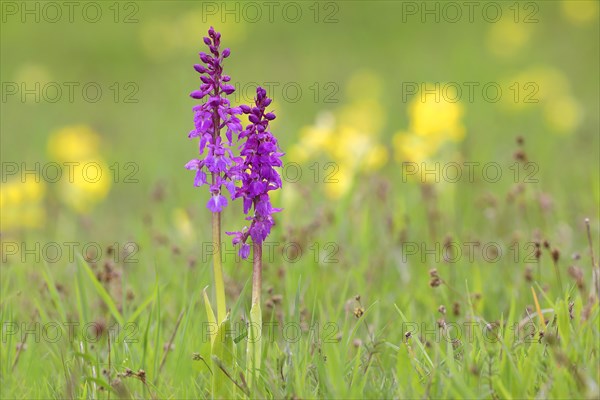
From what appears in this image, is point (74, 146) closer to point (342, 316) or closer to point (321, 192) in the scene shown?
point (321, 192)

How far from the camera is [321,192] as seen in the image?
19.2 feet

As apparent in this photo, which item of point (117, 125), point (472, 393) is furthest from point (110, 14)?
point (472, 393)

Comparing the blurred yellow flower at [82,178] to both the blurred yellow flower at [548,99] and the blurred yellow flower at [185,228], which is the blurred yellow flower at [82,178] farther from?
the blurred yellow flower at [548,99]

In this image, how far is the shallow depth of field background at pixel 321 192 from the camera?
277 centimetres

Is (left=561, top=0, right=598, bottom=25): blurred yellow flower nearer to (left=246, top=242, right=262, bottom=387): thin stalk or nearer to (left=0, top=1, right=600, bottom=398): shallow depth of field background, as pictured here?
(left=0, top=1, right=600, bottom=398): shallow depth of field background

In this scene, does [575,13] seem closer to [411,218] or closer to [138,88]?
[138,88]

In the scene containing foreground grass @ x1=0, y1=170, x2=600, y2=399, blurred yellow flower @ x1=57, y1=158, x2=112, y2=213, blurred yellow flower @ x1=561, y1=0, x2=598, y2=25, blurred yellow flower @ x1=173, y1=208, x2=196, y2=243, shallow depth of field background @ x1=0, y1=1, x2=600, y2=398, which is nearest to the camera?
foreground grass @ x1=0, y1=170, x2=600, y2=399

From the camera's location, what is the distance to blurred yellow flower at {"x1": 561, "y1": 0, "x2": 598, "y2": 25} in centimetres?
1149

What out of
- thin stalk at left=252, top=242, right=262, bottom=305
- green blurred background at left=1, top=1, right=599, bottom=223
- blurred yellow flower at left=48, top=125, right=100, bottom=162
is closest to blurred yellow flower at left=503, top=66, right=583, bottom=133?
green blurred background at left=1, top=1, right=599, bottom=223

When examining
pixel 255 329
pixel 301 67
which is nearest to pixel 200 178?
pixel 255 329

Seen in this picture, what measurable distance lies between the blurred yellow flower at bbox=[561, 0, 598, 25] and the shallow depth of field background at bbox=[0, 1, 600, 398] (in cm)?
3

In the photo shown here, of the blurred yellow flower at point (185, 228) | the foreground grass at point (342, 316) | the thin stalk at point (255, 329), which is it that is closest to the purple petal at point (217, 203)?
the thin stalk at point (255, 329)

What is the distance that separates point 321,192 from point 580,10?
7001 mm

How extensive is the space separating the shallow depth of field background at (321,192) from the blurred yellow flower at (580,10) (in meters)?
0.03
